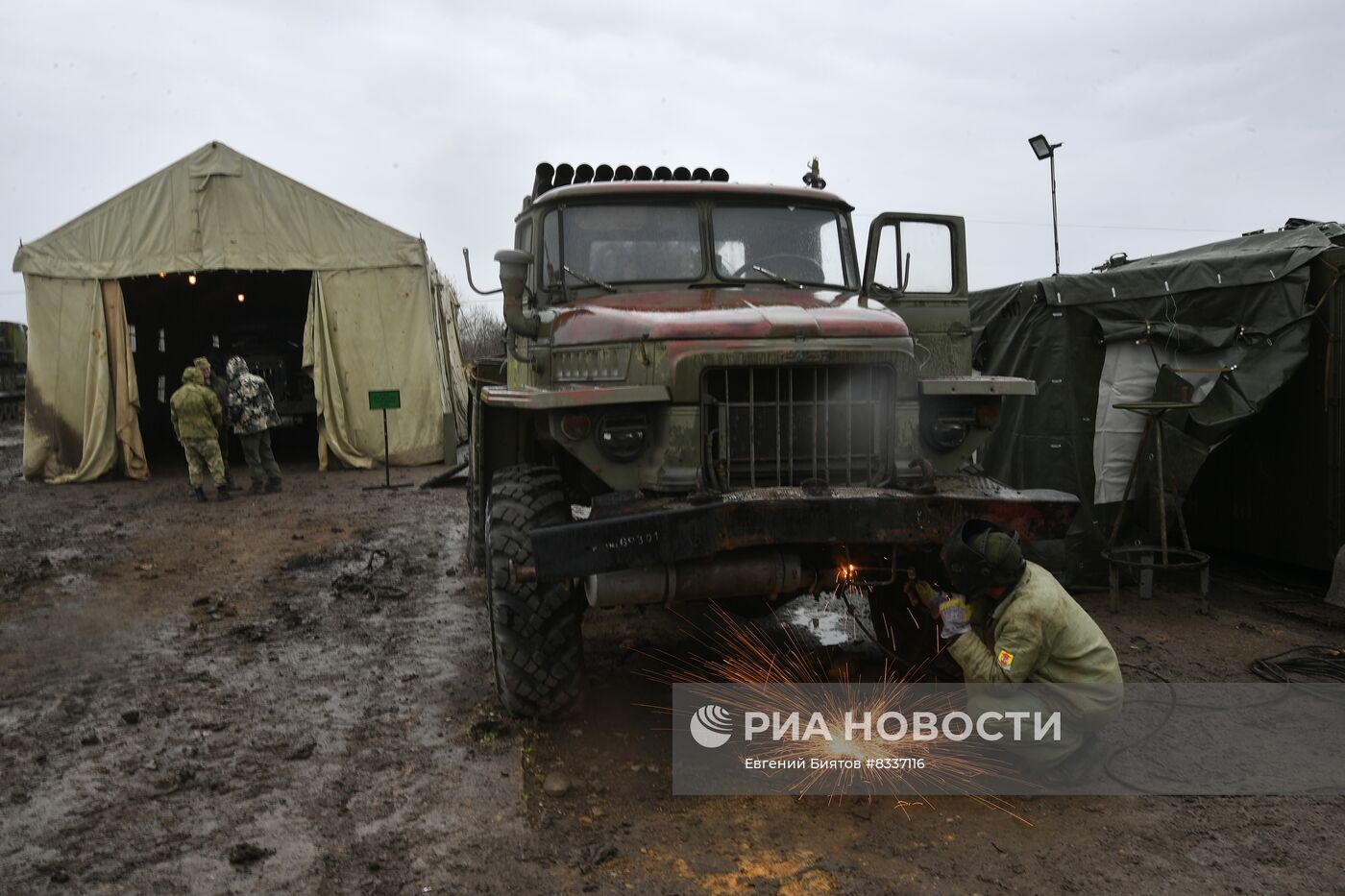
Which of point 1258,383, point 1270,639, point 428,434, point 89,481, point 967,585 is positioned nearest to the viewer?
point 967,585

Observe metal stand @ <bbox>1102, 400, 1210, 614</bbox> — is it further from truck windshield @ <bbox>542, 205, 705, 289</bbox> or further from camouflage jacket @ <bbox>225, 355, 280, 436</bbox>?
camouflage jacket @ <bbox>225, 355, 280, 436</bbox>

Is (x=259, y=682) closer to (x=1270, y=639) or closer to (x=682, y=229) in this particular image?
(x=682, y=229)

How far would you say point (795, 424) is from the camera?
409 centimetres

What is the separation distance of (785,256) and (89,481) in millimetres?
11513

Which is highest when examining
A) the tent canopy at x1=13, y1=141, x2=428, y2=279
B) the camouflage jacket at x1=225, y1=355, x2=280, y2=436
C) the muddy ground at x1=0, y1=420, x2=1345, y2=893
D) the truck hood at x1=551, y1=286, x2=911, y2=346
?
the tent canopy at x1=13, y1=141, x2=428, y2=279

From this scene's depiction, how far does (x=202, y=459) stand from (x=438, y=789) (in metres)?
9.02

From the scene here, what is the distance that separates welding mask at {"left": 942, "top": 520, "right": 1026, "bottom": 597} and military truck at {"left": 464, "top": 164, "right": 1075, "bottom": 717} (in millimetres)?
207

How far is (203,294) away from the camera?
16656 millimetres

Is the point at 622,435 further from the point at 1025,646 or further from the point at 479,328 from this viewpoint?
the point at 479,328

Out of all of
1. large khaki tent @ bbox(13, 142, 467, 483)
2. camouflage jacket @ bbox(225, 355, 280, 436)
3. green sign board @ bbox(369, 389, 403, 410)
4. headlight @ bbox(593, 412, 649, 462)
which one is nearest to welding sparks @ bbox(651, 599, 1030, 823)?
headlight @ bbox(593, 412, 649, 462)

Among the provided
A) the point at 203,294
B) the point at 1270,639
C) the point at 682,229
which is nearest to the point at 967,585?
the point at 682,229

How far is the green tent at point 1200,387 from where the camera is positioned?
6156 millimetres

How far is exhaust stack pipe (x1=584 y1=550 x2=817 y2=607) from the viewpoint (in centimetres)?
377

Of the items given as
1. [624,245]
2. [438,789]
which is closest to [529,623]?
[438,789]
